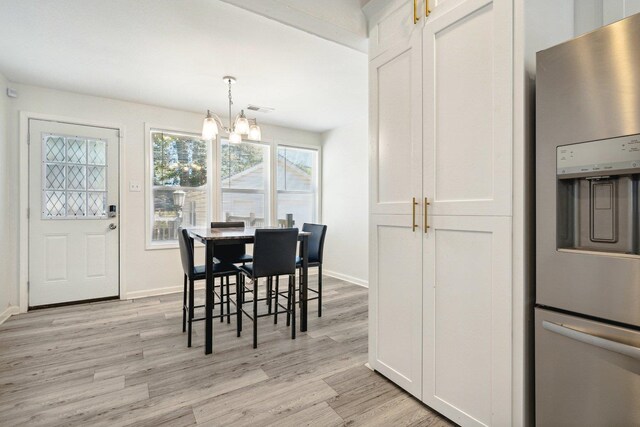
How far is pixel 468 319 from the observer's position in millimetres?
1519

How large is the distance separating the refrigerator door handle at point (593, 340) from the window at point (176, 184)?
4.24 metres

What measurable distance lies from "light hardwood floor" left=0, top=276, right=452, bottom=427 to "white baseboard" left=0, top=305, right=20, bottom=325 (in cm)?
13

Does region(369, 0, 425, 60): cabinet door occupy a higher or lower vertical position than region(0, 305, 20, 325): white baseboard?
higher

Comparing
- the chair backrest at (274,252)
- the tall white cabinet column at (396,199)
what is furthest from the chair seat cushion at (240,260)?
the tall white cabinet column at (396,199)

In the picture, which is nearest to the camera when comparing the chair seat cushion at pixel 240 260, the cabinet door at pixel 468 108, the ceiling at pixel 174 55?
the cabinet door at pixel 468 108

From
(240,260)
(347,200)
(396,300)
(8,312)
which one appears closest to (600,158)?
(396,300)

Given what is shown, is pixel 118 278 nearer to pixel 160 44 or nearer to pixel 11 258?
pixel 11 258

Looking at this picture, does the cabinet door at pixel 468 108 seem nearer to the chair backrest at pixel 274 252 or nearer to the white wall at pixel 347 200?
the chair backrest at pixel 274 252

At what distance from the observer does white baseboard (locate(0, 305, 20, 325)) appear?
10.4 ft

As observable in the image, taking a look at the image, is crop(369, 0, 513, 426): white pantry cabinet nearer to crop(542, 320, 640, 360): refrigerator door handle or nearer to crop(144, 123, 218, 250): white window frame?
crop(542, 320, 640, 360): refrigerator door handle

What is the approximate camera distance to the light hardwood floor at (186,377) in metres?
1.73

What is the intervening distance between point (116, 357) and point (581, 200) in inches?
121

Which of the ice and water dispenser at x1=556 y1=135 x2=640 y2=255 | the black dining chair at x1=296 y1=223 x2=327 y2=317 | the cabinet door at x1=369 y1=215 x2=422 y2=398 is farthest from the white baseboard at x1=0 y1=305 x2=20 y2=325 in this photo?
the ice and water dispenser at x1=556 y1=135 x2=640 y2=255

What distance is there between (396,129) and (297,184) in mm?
3642
